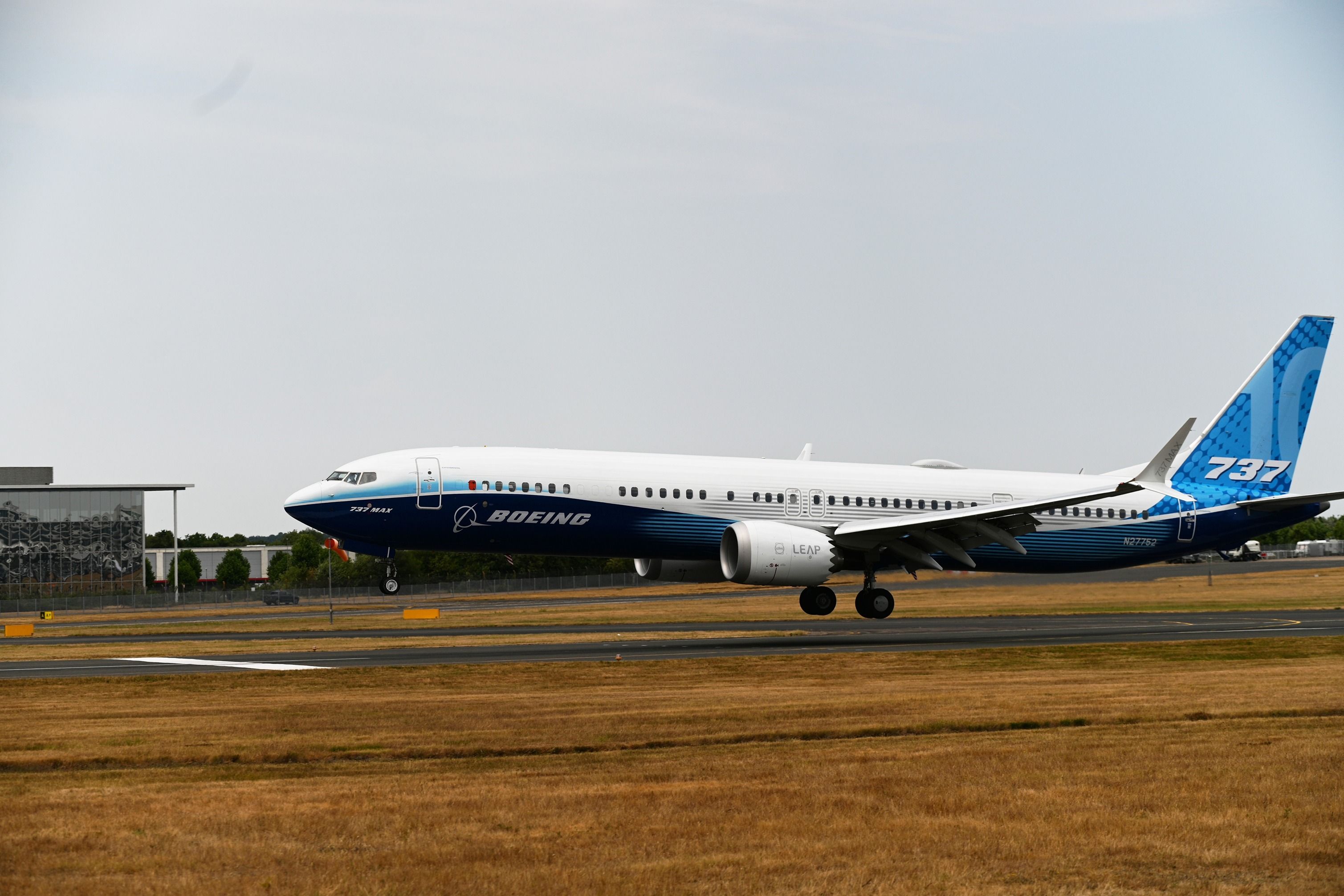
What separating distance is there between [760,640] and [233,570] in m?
139

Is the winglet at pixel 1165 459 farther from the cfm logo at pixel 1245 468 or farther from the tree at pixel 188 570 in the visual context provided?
the tree at pixel 188 570

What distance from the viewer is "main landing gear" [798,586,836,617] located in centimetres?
4028

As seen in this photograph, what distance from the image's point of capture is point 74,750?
16.5 meters

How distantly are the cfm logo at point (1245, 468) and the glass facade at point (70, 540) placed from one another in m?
92.3

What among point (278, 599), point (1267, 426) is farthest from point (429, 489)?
point (278, 599)

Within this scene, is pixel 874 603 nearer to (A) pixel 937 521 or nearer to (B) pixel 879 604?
(B) pixel 879 604

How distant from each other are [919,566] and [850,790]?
27894mm

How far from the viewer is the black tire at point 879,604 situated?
41.4 m

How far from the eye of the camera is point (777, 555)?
36.5 m

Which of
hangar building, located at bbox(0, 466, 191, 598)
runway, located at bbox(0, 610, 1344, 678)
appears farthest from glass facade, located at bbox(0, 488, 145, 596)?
runway, located at bbox(0, 610, 1344, 678)

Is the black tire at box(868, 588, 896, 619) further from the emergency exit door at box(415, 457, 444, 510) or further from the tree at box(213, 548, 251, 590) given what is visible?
the tree at box(213, 548, 251, 590)

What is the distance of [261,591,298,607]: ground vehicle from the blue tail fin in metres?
60.2

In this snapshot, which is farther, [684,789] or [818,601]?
[818,601]

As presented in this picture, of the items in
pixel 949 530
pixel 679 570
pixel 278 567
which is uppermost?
pixel 278 567
